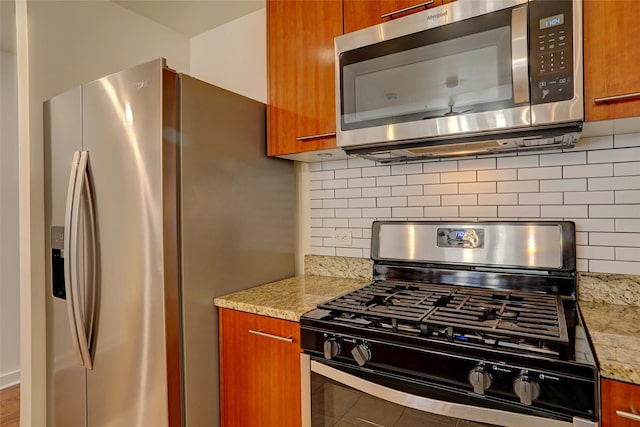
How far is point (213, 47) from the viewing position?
7.95 feet

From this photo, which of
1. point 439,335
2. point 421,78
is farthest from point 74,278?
point 421,78

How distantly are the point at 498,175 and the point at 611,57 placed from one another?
0.57 meters

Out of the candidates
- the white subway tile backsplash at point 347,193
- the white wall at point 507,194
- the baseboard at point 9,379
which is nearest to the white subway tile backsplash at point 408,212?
the white wall at point 507,194

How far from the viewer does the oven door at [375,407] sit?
941mm

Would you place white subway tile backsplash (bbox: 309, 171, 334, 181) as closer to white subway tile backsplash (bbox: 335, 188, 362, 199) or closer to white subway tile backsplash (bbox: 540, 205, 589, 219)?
white subway tile backsplash (bbox: 335, 188, 362, 199)

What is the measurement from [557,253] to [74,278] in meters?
2.02

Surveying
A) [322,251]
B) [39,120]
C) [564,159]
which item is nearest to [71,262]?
[39,120]

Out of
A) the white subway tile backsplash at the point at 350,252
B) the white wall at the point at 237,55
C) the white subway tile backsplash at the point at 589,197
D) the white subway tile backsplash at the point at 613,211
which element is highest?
the white wall at the point at 237,55

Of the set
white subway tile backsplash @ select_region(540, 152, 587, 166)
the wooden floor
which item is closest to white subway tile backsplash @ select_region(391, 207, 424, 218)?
white subway tile backsplash @ select_region(540, 152, 587, 166)

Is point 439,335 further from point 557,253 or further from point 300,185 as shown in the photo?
point 300,185

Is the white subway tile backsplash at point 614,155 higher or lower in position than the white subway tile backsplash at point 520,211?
higher

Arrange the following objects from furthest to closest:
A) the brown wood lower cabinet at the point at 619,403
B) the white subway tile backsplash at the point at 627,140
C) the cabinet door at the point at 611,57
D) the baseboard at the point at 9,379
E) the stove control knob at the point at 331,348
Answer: the baseboard at the point at 9,379, the white subway tile backsplash at the point at 627,140, the stove control knob at the point at 331,348, the cabinet door at the point at 611,57, the brown wood lower cabinet at the point at 619,403

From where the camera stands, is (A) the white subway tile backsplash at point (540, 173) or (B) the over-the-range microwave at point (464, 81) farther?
(A) the white subway tile backsplash at point (540, 173)

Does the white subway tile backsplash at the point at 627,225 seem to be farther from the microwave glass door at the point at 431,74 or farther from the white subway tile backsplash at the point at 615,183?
the microwave glass door at the point at 431,74
